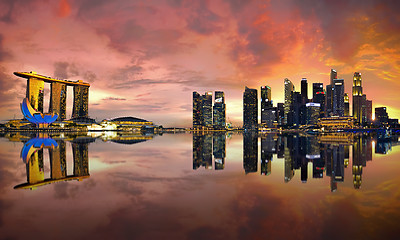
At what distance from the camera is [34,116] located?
191000 mm

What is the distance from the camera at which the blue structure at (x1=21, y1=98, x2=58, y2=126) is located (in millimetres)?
190125

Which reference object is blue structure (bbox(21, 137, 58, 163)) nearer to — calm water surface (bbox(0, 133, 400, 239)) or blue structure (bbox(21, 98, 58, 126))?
calm water surface (bbox(0, 133, 400, 239))

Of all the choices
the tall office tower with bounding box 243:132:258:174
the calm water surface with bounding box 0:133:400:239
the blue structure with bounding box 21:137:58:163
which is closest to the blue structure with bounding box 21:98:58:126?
the blue structure with bounding box 21:137:58:163

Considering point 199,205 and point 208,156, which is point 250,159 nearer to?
point 208,156

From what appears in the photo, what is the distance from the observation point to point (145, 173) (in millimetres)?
21266

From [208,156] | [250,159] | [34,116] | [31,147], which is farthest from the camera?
[34,116]

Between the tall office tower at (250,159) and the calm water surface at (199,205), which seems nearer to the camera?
the calm water surface at (199,205)

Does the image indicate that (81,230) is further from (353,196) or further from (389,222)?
(353,196)

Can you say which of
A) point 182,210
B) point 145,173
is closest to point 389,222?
point 182,210

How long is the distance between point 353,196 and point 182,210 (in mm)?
10386

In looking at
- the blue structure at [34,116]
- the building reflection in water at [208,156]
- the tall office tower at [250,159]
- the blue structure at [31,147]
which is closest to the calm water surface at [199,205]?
the tall office tower at [250,159]

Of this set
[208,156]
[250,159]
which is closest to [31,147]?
[208,156]

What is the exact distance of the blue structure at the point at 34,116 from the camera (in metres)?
190

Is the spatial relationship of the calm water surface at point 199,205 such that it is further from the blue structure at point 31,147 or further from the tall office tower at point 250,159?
the blue structure at point 31,147
